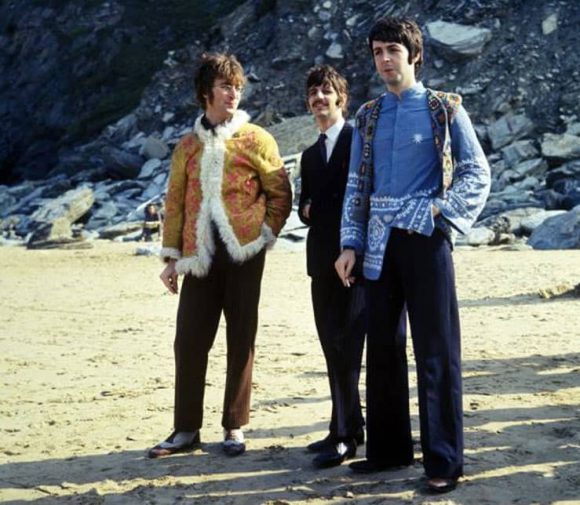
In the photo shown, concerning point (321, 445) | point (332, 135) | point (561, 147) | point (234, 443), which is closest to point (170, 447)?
point (234, 443)

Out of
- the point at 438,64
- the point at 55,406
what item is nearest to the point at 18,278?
the point at 55,406

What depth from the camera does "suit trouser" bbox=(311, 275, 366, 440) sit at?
4809 millimetres

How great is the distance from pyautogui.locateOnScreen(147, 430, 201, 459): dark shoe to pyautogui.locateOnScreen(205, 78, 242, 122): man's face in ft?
5.55

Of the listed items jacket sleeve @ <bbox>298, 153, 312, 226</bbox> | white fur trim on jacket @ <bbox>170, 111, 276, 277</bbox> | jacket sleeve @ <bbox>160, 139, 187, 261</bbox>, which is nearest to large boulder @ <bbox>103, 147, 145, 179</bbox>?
jacket sleeve @ <bbox>160, 139, 187, 261</bbox>

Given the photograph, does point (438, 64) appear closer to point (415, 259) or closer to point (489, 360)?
point (489, 360)

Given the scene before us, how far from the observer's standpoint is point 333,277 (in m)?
4.83

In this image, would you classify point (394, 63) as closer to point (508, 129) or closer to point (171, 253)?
point (171, 253)

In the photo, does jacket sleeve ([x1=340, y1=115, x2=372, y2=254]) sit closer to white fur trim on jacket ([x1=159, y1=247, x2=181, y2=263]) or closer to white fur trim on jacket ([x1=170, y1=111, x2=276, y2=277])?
white fur trim on jacket ([x1=170, y1=111, x2=276, y2=277])

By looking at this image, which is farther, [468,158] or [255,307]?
[255,307]

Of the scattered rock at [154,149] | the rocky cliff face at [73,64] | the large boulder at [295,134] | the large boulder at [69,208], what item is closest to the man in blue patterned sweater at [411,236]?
the large boulder at [69,208]

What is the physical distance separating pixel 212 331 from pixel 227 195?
73cm

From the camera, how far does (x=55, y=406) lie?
638 cm

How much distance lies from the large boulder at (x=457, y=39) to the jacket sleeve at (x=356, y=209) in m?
26.5

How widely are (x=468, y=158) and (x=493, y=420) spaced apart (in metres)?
1.80
